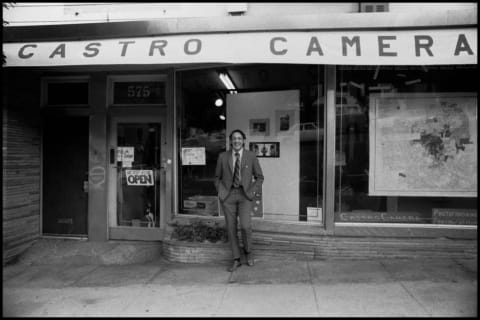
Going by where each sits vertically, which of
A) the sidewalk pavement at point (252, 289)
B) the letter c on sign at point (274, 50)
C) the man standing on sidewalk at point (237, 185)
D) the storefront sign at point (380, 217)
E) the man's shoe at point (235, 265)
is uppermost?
the letter c on sign at point (274, 50)

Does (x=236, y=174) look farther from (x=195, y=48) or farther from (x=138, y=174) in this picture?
(x=138, y=174)

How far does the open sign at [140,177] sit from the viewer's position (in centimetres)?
711

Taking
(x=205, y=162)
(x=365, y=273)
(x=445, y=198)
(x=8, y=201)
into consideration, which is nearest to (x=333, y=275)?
(x=365, y=273)

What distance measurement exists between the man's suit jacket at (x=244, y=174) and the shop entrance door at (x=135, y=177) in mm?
1908

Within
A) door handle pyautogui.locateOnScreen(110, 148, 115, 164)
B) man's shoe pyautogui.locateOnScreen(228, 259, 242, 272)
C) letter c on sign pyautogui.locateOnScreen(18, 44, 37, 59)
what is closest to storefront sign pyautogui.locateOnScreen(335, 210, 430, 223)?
man's shoe pyautogui.locateOnScreen(228, 259, 242, 272)

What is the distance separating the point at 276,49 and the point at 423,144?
8.66ft

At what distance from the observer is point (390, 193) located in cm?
602

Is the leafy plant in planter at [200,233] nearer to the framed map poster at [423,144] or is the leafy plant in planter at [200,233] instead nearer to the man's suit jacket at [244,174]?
the man's suit jacket at [244,174]

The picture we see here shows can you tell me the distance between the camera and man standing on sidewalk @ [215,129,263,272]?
5.40 m

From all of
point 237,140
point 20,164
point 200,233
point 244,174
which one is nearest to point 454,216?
point 244,174

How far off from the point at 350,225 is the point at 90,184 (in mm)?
4458

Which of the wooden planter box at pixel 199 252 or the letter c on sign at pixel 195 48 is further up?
the letter c on sign at pixel 195 48

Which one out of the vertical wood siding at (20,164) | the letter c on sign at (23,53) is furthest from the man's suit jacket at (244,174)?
the vertical wood siding at (20,164)

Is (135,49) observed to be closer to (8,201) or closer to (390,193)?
(8,201)
